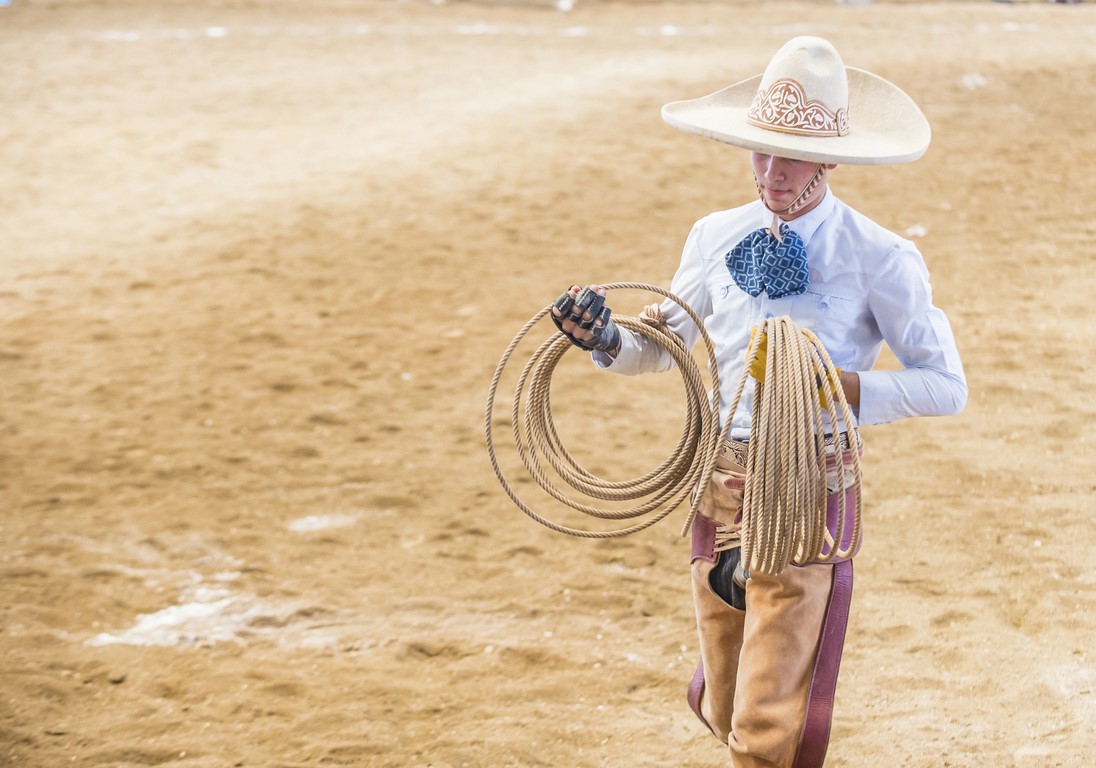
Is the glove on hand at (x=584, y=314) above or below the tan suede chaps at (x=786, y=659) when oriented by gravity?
above

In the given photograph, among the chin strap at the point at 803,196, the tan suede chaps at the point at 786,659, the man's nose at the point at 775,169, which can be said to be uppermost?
the man's nose at the point at 775,169

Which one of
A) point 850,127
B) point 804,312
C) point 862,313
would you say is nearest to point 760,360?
point 804,312

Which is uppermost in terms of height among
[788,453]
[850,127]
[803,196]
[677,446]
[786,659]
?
[850,127]

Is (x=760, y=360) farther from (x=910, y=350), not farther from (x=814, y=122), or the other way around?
(x=814, y=122)

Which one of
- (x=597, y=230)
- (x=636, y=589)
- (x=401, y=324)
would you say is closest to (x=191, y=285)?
(x=401, y=324)

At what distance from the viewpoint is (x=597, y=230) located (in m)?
9.30

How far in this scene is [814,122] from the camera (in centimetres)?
280

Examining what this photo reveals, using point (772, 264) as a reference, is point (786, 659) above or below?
below

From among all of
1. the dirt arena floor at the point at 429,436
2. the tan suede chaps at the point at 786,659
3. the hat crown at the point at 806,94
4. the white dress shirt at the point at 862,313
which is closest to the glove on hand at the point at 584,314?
the white dress shirt at the point at 862,313

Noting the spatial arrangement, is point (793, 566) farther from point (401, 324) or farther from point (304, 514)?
point (401, 324)

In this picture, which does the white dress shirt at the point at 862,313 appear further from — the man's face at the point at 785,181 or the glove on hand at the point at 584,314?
the glove on hand at the point at 584,314

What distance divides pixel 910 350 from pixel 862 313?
0.14 m

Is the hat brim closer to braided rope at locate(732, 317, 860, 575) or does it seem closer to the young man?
the young man

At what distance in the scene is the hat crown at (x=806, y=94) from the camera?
9.21 feet
